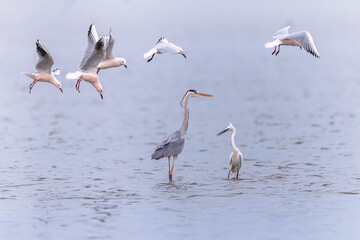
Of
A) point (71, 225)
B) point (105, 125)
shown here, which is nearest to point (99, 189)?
point (71, 225)

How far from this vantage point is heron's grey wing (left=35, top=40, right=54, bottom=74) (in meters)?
17.2

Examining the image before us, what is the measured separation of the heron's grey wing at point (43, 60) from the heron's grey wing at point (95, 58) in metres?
0.75

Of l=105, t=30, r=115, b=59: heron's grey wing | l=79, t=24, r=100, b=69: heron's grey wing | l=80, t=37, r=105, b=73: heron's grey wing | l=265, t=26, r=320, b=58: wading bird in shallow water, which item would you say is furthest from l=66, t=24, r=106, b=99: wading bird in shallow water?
l=265, t=26, r=320, b=58: wading bird in shallow water

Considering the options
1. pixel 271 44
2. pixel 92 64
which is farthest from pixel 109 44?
pixel 271 44

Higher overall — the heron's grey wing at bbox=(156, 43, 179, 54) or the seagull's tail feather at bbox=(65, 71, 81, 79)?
the heron's grey wing at bbox=(156, 43, 179, 54)

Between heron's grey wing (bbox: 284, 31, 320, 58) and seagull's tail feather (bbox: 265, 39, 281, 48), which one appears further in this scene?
heron's grey wing (bbox: 284, 31, 320, 58)

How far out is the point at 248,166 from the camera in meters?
25.0

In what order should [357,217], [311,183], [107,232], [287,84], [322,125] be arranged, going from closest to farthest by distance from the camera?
[107,232], [357,217], [311,183], [322,125], [287,84]

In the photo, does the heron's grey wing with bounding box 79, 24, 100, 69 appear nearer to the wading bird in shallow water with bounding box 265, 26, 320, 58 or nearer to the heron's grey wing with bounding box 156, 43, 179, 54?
the heron's grey wing with bounding box 156, 43, 179, 54

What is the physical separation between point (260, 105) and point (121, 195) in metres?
31.2

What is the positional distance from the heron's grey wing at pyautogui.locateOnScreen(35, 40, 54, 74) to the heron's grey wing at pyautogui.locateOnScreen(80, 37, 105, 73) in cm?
Answer: 75

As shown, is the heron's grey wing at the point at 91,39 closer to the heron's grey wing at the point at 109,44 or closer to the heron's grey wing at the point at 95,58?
the heron's grey wing at the point at 109,44

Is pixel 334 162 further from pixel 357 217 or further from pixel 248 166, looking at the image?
pixel 357 217

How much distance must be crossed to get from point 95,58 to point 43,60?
113 centimetres
